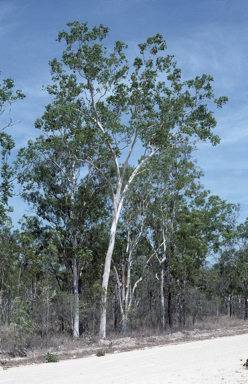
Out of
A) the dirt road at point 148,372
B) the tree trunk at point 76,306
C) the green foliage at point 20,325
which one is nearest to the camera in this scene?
the dirt road at point 148,372

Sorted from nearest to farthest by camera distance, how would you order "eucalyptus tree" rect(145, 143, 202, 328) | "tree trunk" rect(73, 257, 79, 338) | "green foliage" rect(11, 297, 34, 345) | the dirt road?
the dirt road, "green foliage" rect(11, 297, 34, 345), "tree trunk" rect(73, 257, 79, 338), "eucalyptus tree" rect(145, 143, 202, 328)

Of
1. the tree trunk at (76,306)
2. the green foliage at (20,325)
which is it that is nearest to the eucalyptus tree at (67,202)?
the tree trunk at (76,306)

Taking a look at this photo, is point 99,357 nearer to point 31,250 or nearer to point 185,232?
point 31,250

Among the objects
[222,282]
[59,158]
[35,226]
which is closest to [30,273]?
[35,226]

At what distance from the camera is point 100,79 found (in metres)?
24.7

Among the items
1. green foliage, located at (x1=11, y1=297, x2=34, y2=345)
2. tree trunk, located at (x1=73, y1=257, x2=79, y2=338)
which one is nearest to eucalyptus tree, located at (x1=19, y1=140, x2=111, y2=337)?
tree trunk, located at (x1=73, y1=257, x2=79, y2=338)

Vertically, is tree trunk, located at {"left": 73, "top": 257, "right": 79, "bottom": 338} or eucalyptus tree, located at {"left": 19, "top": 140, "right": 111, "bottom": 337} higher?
eucalyptus tree, located at {"left": 19, "top": 140, "right": 111, "bottom": 337}

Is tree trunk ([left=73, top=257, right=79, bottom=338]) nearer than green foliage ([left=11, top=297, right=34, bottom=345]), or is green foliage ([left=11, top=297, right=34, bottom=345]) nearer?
green foliage ([left=11, top=297, right=34, bottom=345])

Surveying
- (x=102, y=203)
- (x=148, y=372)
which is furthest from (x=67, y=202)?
(x=148, y=372)

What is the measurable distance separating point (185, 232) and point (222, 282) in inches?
775

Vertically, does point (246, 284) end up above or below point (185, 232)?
below

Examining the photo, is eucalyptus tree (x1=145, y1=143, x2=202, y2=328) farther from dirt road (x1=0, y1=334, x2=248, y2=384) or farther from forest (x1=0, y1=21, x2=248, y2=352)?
dirt road (x1=0, y1=334, x2=248, y2=384)

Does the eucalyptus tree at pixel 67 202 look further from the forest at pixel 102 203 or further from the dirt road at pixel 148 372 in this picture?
the dirt road at pixel 148 372

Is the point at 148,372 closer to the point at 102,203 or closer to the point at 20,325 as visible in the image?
the point at 20,325
